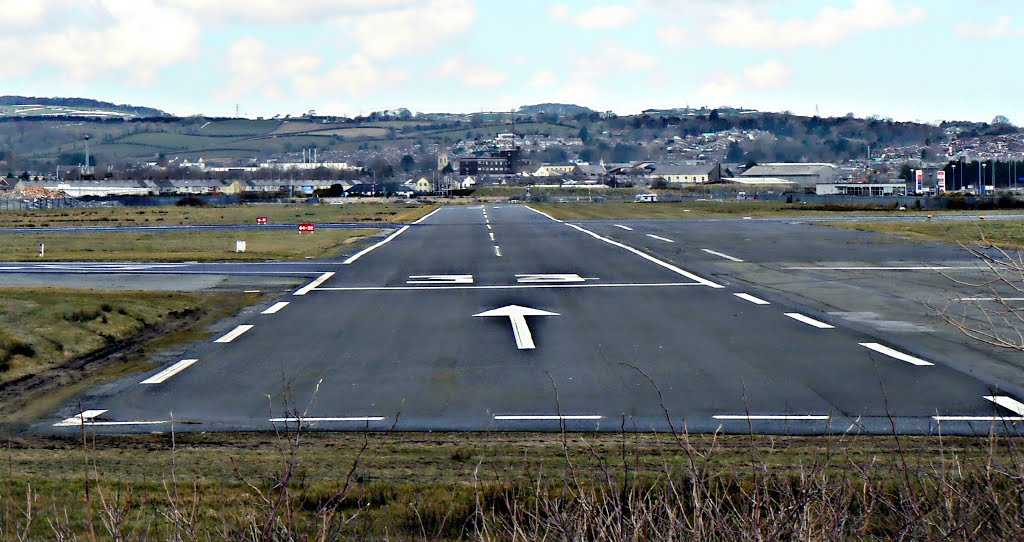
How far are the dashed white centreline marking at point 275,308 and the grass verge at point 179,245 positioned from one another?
14.3 meters

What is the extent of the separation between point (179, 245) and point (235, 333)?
3129 centimetres

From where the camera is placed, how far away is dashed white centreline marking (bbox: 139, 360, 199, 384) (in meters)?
14.1

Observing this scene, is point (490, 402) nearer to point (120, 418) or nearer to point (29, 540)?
point (120, 418)

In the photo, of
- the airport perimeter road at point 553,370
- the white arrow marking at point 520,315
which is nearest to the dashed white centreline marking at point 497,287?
the airport perimeter road at point 553,370

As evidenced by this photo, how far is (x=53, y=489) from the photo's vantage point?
26.7 ft

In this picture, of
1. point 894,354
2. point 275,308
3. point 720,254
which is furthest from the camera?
point 720,254

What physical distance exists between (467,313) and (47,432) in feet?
34.0

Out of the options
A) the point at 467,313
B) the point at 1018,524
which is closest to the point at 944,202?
the point at 467,313

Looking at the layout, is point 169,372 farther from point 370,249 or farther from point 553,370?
point 370,249

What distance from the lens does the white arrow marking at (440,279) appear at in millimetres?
27605

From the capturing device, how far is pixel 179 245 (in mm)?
48250

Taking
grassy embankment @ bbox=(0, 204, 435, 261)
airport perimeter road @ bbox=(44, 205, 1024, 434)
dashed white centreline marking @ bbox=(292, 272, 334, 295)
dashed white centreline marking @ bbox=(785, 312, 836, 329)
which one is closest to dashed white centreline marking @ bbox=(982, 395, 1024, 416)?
airport perimeter road @ bbox=(44, 205, 1024, 434)

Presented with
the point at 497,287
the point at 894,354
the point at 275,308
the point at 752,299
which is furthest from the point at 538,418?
the point at 497,287

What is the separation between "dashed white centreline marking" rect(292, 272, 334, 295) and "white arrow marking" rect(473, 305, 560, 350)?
231 inches
